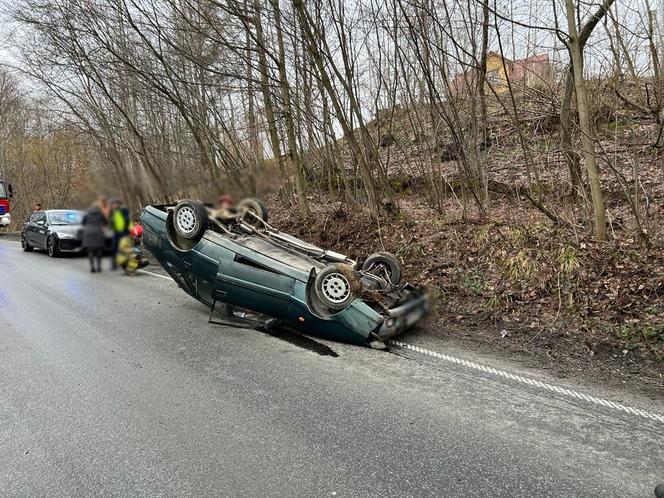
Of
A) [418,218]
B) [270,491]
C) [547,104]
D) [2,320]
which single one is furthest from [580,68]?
[2,320]

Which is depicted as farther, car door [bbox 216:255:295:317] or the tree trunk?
the tree trunk

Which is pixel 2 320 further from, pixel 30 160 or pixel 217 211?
pixel 217 211

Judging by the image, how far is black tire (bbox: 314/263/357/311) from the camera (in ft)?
6.72

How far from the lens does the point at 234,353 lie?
19.4ft

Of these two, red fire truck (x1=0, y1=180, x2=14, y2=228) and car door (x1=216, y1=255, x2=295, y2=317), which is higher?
red fire truck (x1=0, y1=180, x2=14, y2=228)

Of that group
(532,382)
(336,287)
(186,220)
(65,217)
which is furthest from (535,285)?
(65,217)

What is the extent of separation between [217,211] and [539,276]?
7181 mm

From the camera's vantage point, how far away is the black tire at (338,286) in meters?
2.05

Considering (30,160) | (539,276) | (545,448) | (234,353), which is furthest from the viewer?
(539,276)

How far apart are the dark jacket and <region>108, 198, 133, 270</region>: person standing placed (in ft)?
0.04

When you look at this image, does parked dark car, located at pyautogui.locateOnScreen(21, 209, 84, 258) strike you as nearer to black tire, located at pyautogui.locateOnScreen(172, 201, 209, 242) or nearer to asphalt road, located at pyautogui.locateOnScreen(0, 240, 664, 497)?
black tire, located at pyautogui.locateOnScreen(172, 201, 209, 242)

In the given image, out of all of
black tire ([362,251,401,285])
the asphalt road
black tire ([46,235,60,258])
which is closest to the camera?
black tire ([46,235,60,258])

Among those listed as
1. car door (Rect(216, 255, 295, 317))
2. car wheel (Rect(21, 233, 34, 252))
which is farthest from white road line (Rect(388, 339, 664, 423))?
car wheel (Rect(21, 233, 34, 252))

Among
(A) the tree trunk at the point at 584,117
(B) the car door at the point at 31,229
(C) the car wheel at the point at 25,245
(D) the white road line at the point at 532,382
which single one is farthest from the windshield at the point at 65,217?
(A) the tree trunk at the point at 584,117
